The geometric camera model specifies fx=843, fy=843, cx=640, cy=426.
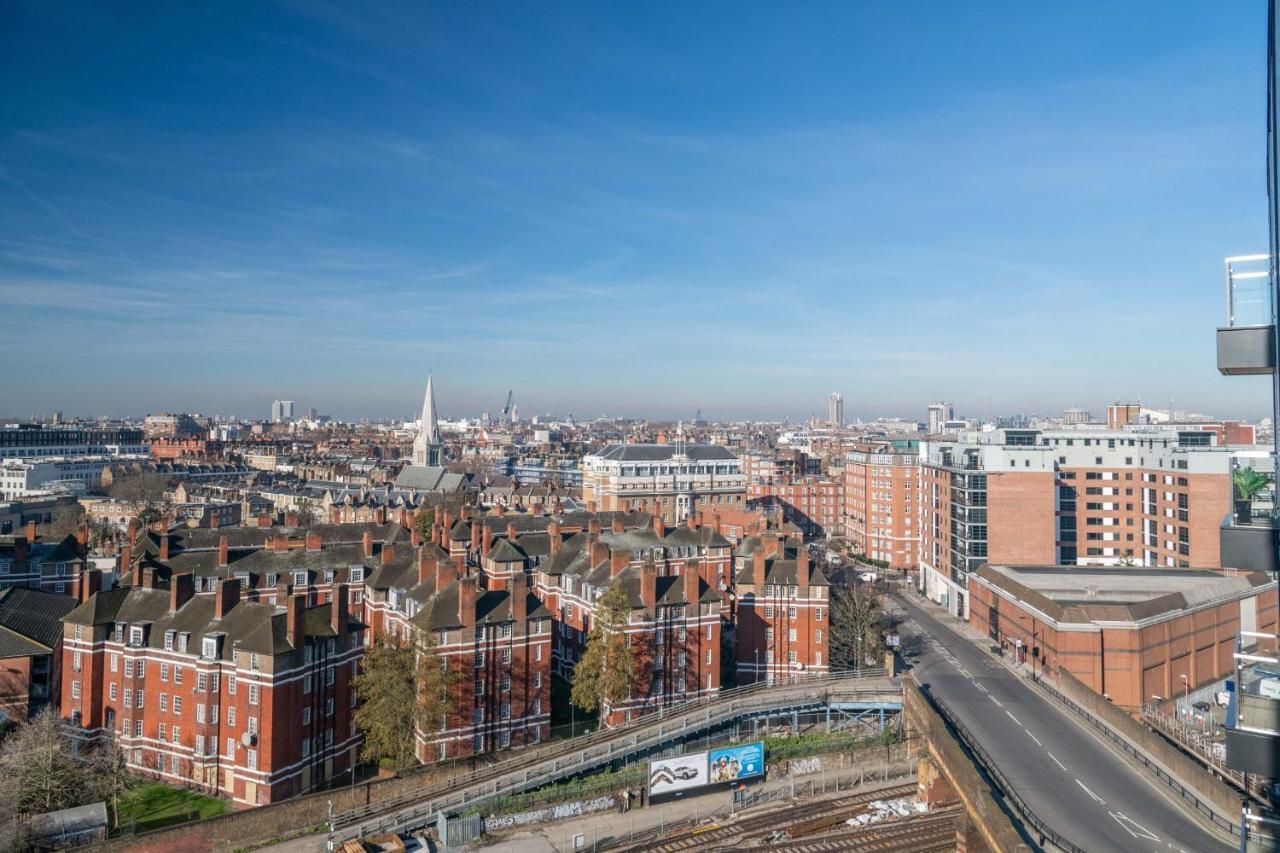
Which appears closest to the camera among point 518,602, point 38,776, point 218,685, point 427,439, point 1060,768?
point 38,776

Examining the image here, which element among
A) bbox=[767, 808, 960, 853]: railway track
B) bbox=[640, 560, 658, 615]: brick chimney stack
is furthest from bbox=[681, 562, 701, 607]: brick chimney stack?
bbox=[767, 808, 960, 853]: railway track

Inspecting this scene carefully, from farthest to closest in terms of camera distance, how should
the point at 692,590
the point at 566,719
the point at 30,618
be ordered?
the point at 566,719
the point at 692,590
the point at 30,618

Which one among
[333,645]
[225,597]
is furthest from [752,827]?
[225,597]

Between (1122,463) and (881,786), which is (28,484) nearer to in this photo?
(881,786)

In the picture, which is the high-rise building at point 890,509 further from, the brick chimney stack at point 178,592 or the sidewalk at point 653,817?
the brick chimney stack at point 178,592

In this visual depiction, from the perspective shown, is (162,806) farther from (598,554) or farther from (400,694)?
(598,554)

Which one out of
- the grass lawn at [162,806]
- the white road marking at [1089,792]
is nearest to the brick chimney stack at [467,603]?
the grass lawn at [162,806]
